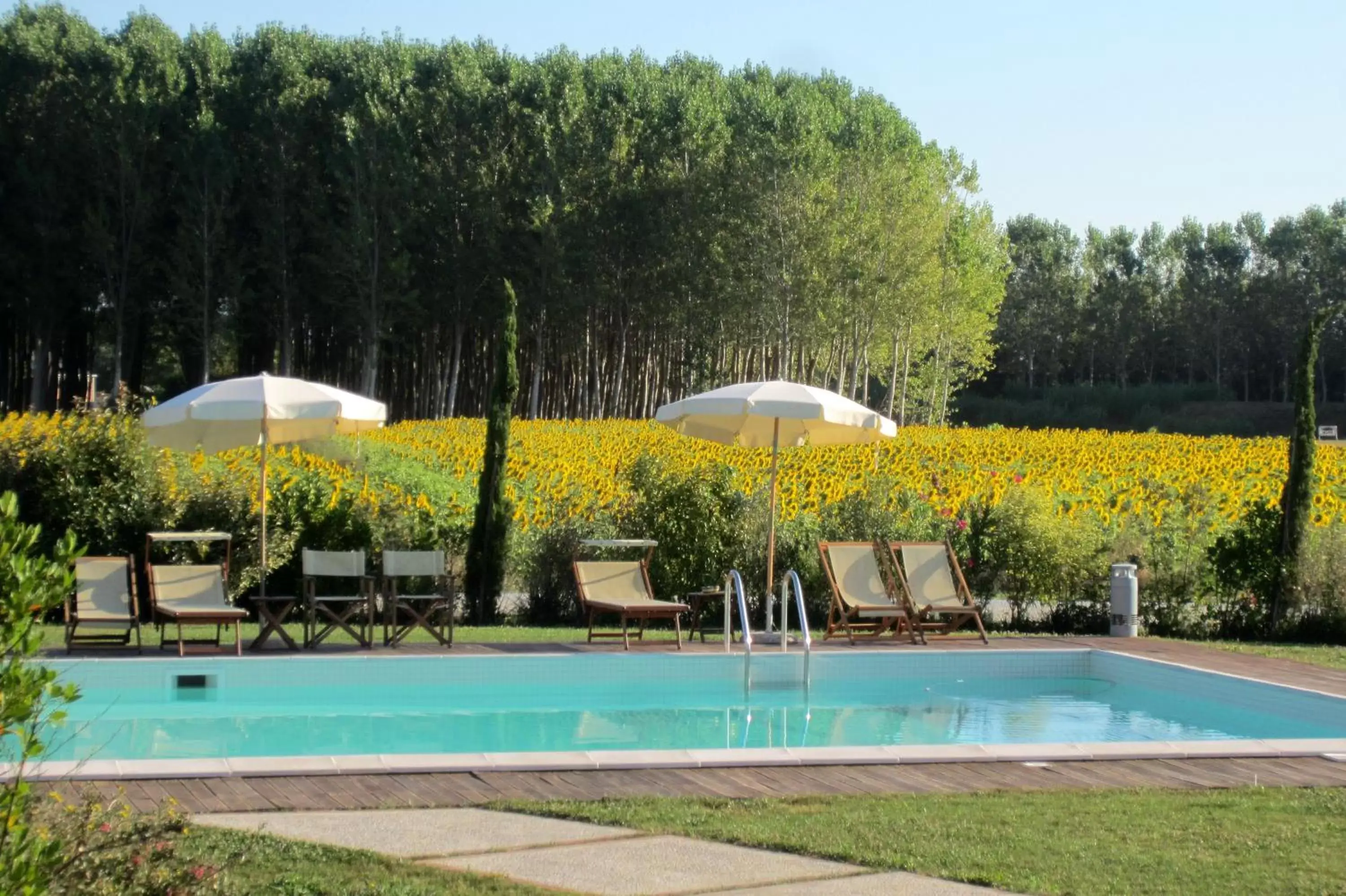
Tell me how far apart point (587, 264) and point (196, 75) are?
1249 cm

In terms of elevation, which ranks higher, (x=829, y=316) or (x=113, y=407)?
(x=829, y=316)

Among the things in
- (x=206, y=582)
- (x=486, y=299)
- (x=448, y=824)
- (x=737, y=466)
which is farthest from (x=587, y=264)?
(x=448, y=824)

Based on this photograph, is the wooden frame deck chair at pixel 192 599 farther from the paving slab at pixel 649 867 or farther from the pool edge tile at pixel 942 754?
the paving slab at pixel 649 867

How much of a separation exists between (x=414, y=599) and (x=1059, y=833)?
23.3ft

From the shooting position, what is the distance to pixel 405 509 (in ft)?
45.2

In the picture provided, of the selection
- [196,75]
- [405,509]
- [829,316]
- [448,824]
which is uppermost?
[196,75]

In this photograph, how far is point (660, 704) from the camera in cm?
1064

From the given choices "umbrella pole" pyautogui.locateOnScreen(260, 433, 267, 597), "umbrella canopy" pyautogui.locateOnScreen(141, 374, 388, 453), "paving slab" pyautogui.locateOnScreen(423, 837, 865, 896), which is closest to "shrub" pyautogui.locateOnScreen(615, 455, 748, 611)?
"umbrella canopy" pyautogui.locateOnScreen(141, 374, 388, 453)

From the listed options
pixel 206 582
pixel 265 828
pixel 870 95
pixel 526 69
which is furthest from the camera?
pixel 870 95

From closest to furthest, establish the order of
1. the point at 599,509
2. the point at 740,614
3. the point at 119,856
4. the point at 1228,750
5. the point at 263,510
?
the point at 119,856 < the point at 1228,750 < the point at 740,614 < the point at 263,510 < the point at 599,509

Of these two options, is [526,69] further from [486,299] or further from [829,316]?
[829,316]

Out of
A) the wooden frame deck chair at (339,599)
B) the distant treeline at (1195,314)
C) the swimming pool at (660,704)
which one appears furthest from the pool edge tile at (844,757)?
the distant treeline at (1195,314)

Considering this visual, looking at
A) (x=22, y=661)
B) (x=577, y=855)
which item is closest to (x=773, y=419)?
(x=577, y=855)

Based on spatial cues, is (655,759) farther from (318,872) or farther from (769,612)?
(769,612)
